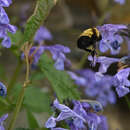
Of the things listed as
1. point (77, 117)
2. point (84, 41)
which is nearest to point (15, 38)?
point (84, 41)

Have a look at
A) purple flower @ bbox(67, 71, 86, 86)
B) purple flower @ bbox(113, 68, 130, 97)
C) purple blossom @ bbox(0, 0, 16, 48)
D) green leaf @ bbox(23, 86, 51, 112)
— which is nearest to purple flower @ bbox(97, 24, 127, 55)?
purple flower @ bbox(113, 68, 130, 97)

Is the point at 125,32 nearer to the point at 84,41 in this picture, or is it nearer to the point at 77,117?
the point at 84,41

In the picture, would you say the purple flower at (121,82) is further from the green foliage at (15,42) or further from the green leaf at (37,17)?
the green foliage at (15,42)

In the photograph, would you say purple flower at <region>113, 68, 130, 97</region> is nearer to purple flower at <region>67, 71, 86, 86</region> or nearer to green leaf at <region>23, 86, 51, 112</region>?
green leaf at <region>23, 86, 51, 112</region>

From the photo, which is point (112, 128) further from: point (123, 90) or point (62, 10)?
point (123, 90)

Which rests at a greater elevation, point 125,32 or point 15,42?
point 125,32

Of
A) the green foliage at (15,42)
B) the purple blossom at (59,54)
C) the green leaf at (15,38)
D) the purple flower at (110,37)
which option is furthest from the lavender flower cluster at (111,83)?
the green leaf at (15,38)
